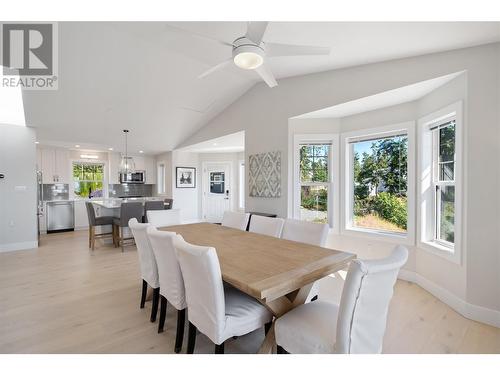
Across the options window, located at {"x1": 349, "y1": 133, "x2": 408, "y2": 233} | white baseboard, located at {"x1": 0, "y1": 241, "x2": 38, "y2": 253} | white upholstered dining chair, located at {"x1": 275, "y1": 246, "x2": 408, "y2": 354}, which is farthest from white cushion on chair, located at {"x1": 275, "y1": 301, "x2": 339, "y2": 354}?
white baseboard, located at {"x1": 0, "y1": 241, "x2": 38, "y2": 253}

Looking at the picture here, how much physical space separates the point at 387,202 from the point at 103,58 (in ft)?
14.2

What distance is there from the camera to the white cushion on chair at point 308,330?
1.30 metres

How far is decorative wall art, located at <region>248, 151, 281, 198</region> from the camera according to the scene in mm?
3998

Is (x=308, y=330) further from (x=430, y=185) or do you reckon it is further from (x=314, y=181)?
(x=314, y=181)

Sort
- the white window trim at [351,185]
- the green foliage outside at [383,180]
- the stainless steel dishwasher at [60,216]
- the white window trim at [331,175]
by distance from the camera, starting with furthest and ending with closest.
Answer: the stainless steel dishwasher at [60,216], the white window trim at [331,175], the green foliage outside at [383,180], the white window trim at [351,185]

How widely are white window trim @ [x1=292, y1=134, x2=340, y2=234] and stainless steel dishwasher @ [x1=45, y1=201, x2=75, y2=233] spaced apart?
6008 mm

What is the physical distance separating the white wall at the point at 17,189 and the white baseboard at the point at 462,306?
652cm

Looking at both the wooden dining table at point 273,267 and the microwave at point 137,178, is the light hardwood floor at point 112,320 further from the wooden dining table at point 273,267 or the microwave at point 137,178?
the microwave at point 137,178

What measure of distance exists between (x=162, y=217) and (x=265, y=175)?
5.77 ft

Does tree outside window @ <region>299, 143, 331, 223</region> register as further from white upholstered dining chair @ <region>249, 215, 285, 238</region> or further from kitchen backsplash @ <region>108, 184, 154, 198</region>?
kitchen backsplash @ <region>108, 184, 154, 198</region>

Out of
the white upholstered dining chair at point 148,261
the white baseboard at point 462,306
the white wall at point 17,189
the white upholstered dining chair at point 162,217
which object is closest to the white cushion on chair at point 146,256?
the white upholstered dining chair at point 148,261

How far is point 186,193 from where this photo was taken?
7598 mm

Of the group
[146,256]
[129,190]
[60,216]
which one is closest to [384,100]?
[146,256]
